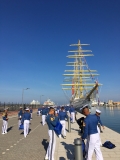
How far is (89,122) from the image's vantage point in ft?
16.0

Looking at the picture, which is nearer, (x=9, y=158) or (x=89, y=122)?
(x=89, y=122)

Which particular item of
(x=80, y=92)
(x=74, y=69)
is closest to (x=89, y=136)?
(x=80, y=92)

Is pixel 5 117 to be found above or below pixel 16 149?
above

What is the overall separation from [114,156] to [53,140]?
2535 mm

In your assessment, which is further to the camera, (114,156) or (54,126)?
(114,156)

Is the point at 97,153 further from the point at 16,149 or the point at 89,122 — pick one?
the point at 16,149

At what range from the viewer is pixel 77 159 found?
3.99 meters

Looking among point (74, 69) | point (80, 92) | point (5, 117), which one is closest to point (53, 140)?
point (5, 117)

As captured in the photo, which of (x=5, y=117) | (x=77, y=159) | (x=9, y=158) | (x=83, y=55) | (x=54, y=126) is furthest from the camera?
(x=83, y=55)

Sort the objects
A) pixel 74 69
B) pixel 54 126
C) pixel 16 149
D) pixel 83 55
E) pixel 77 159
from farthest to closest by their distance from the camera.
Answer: pixel 74 69, pixel 83 55, pixel 16 149, pixel 54 126, pixel 77 159

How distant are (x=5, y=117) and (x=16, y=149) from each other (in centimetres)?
547

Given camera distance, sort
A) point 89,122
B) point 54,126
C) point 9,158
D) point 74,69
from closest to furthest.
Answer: point 89,122 < point 54,126 < point 9,158 < point 74,69

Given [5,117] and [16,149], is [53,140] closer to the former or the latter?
[16,149]

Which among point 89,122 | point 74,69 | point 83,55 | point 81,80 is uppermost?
point 83,55
